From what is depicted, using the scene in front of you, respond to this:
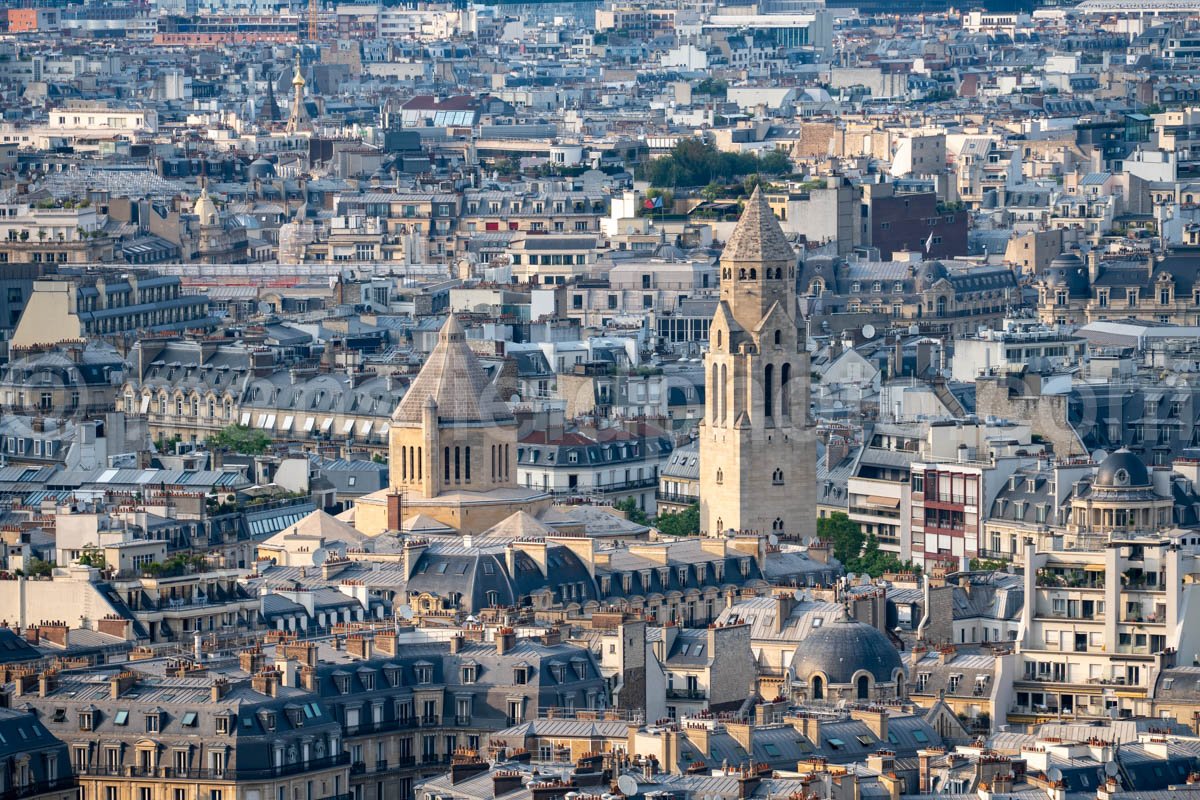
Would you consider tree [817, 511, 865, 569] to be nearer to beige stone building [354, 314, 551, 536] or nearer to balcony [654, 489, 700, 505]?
balcony [654, 489, 700, 505]

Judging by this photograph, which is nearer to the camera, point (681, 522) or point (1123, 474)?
point (1123, 474)

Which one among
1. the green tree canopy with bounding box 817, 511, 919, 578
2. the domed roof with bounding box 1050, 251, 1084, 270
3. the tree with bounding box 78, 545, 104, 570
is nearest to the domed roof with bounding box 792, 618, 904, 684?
the tree with bounding box 78, 545, 104, 570

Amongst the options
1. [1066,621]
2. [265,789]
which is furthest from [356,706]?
[1066,621]

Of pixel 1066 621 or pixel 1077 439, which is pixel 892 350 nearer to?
pixel 1077 439

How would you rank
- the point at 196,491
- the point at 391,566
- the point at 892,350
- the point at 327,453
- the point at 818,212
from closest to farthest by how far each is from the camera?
the point at 391,566
the point at 196,491
the point at 327,453
the point at 892,350
the point at 818,212

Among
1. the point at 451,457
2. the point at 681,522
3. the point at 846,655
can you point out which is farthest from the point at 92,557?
the point at 681,522

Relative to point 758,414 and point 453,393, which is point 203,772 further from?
point 758,414

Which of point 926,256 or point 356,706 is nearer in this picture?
point 356,706
